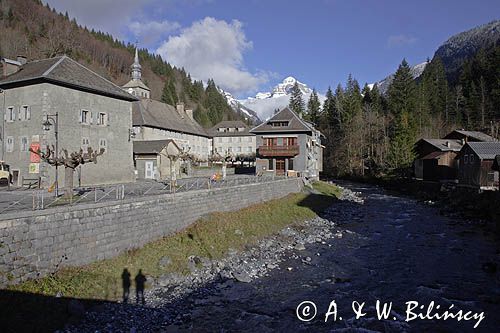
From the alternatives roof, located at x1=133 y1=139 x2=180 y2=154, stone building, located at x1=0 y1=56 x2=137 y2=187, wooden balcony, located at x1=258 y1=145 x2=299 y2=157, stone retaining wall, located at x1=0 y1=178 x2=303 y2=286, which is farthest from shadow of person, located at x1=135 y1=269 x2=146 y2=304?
wooden balcony, located at x1=258 y1=145 x2=299 y2=157

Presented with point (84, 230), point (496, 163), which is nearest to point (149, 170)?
point (84, 230)

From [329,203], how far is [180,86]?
98.2 m

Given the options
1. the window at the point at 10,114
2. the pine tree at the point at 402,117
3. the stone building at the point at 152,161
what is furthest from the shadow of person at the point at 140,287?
the pine tree at the point at 402,117

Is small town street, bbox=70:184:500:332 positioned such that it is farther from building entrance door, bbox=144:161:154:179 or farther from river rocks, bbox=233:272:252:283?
building entrance door, bbox=144:161:154:179

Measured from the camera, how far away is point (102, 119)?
3209 centimetres

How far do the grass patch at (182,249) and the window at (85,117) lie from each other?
50.0ft

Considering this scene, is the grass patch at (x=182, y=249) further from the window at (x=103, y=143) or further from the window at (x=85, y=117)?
the window at (x=85, y=117)

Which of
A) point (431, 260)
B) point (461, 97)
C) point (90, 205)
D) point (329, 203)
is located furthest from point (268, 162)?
point (461, 97)

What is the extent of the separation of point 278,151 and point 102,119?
2373cm

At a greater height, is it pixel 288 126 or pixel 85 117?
pixel 288 126

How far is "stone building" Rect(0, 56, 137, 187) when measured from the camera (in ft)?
90.0

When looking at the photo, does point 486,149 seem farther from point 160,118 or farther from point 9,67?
point 9,67

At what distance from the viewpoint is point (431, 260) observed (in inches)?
798

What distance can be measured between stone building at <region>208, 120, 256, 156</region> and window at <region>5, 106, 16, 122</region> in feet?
180
